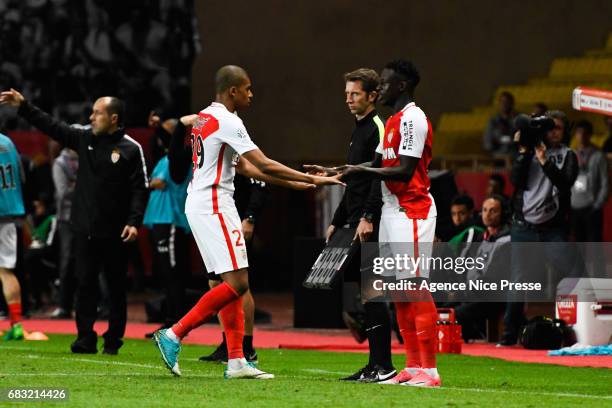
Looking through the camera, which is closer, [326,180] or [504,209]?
[326,180]

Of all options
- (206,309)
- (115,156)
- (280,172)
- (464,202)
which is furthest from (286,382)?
(464,202)

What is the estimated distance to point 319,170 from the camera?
34.8 ft

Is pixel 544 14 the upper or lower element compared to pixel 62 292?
upper

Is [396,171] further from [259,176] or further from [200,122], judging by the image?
[200,122]

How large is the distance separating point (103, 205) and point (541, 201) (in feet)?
14.5

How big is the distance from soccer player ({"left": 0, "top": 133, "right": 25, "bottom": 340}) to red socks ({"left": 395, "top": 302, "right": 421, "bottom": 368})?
5.71m

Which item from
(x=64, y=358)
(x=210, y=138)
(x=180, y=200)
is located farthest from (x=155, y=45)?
(x=210, y=138)

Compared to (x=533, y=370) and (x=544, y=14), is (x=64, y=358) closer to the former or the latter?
(x=533, y=370)

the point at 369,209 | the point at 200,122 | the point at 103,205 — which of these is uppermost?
the point at 200,122

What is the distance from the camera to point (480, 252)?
1575 centimetres

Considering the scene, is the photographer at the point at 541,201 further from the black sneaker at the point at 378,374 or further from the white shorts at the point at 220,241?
the white shorts at the point at 220,241

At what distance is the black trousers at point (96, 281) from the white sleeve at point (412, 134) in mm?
3875

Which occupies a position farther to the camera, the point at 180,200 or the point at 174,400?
the point at 180,200

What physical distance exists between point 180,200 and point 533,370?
188 inches
